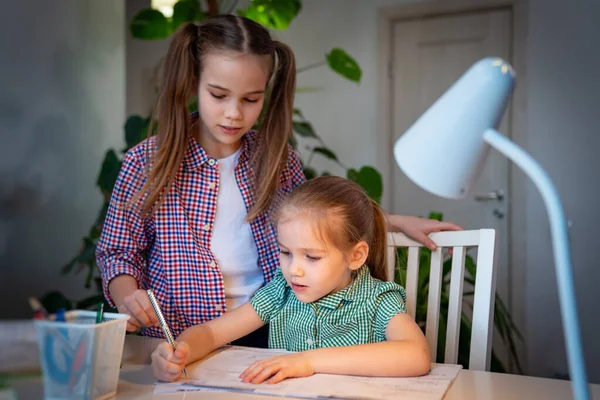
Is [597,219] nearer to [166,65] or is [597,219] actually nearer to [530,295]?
[530,295]

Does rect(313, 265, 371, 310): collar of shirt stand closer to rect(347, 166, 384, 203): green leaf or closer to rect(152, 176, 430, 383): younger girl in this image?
rect(152, 176, 430, 383): younger girl

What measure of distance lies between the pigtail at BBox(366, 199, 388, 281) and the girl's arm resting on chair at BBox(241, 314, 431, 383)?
0.95 ft

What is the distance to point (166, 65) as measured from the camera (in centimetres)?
134

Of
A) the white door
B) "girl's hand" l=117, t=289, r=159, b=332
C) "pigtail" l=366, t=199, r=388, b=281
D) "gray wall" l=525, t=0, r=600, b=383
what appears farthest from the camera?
the white door

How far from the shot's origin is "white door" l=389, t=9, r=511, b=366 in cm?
355

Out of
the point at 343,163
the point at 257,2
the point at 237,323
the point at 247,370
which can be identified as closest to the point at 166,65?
the point at 237,323

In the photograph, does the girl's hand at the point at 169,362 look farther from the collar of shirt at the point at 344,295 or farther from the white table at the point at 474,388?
the collar of shirt at the point at 344,295

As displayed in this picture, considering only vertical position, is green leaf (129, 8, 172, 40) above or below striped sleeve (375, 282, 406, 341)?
above

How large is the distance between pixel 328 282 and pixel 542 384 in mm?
385

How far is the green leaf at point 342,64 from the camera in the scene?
282cm

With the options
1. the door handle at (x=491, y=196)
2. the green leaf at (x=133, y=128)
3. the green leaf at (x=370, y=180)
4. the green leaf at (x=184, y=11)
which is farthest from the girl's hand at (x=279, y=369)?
the door handle at (x=491, y=196)

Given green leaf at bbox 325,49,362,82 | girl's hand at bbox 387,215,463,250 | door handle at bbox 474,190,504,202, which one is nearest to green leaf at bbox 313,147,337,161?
green leaf at bbox 325,49,362,82

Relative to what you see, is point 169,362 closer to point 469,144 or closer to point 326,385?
point 326,385

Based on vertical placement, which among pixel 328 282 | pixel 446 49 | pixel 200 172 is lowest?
pixel 328 282
